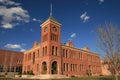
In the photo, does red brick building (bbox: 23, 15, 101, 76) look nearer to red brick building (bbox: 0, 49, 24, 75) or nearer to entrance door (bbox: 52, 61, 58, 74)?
entrance door (bbox: 52, 61, 58, 74)

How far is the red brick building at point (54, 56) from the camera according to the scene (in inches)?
1491

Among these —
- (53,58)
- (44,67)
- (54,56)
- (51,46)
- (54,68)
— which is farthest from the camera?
(44,67)

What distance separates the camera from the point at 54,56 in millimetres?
37938

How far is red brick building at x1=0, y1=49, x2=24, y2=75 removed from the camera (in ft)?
193

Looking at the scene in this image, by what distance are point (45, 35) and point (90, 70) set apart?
2879cm

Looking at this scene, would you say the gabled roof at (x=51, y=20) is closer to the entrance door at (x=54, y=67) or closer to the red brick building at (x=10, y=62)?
the entrance door at (x=54, y=67)

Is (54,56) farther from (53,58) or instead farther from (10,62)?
(10,62)

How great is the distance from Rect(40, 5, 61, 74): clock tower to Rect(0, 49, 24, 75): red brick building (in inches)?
1095

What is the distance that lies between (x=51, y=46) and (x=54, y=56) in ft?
9.94

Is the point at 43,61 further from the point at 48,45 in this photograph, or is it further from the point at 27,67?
the point at 27,67

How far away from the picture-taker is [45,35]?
40.4m

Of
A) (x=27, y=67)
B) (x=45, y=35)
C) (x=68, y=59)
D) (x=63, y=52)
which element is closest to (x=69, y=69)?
(x=68, y=59)

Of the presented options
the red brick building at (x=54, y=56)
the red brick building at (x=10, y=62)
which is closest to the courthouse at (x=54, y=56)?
the red brick building at (x=54, y=56)

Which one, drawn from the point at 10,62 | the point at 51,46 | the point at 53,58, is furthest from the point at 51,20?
the point at 10,62
